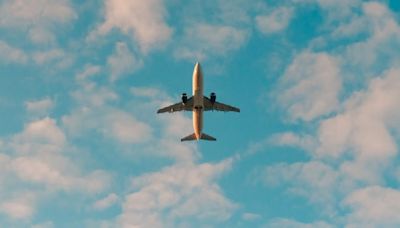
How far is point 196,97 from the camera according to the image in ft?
654

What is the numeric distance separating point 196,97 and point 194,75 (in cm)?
605

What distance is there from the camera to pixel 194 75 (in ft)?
645
